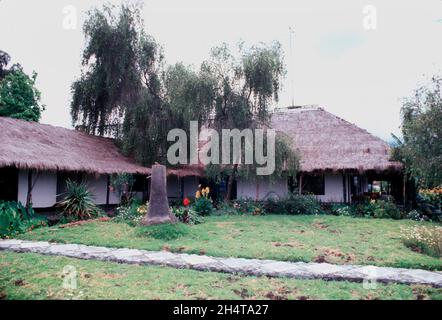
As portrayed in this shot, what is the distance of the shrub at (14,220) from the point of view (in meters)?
8.88

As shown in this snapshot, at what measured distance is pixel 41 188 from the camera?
1248cm

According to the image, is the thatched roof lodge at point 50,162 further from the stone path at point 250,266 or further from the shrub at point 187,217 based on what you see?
the stone path at point 250,266

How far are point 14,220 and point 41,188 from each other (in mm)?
3414

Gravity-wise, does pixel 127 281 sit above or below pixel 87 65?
below

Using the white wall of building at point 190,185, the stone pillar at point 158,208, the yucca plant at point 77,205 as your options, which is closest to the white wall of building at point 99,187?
the yucca plant at point 77,205

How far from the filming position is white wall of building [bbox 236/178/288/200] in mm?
17172

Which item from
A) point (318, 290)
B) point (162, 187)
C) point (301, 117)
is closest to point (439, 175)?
point (318, 290)

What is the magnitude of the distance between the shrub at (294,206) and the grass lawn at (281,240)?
236 centimetres

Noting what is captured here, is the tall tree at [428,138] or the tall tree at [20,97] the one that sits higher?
the tall tree at [20,97]

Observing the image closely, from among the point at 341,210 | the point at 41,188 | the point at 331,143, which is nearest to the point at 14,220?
the point at 41,188

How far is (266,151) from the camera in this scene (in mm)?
13844

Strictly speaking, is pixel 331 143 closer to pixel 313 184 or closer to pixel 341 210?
pixel 313 184

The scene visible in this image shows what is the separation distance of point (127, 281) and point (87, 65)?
1524 cm

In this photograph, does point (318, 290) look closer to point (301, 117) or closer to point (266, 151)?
point (266, 151)
